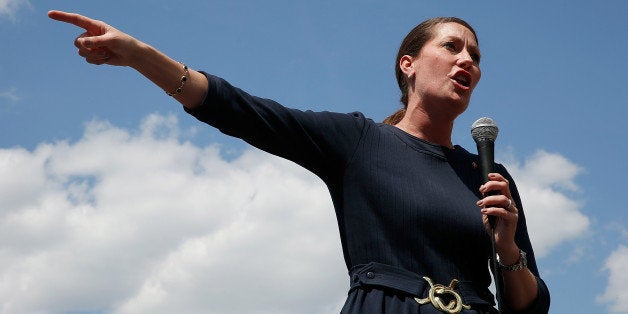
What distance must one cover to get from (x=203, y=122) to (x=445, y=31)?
1844mm

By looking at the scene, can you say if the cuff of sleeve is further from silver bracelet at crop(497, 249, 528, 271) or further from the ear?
the ear

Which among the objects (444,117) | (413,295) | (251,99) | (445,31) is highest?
(445,31)

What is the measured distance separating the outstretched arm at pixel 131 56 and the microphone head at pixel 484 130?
1491mm

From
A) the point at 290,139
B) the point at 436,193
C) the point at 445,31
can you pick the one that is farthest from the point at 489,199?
the point at 445,31

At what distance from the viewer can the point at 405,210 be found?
419cm

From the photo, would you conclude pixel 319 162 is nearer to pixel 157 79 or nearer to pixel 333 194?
pixel 333 194

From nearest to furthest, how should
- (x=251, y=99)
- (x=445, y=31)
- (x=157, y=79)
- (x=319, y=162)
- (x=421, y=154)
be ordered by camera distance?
(x=157, y=79), (x=251, y=99), (x=319, y=162), (x=421, y=154), (x=445, y=31)

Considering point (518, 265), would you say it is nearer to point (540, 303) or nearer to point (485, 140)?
point (540, 303)

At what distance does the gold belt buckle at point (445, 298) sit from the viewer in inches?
157

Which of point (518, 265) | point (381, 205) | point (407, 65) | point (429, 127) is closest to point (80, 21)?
point (381, 205)

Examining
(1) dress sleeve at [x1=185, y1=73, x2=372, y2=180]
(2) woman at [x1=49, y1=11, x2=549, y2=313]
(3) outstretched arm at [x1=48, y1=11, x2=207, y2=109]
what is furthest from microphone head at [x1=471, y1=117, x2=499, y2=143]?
(3) outstretched arm at [x1=48, y1=11, x2=207, y2=109]

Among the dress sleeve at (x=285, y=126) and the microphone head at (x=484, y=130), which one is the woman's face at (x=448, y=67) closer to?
the microphone head at (x=484, y=130)

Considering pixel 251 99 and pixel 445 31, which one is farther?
pixel 445 31

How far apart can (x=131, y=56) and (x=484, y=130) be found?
1874 millimetres
